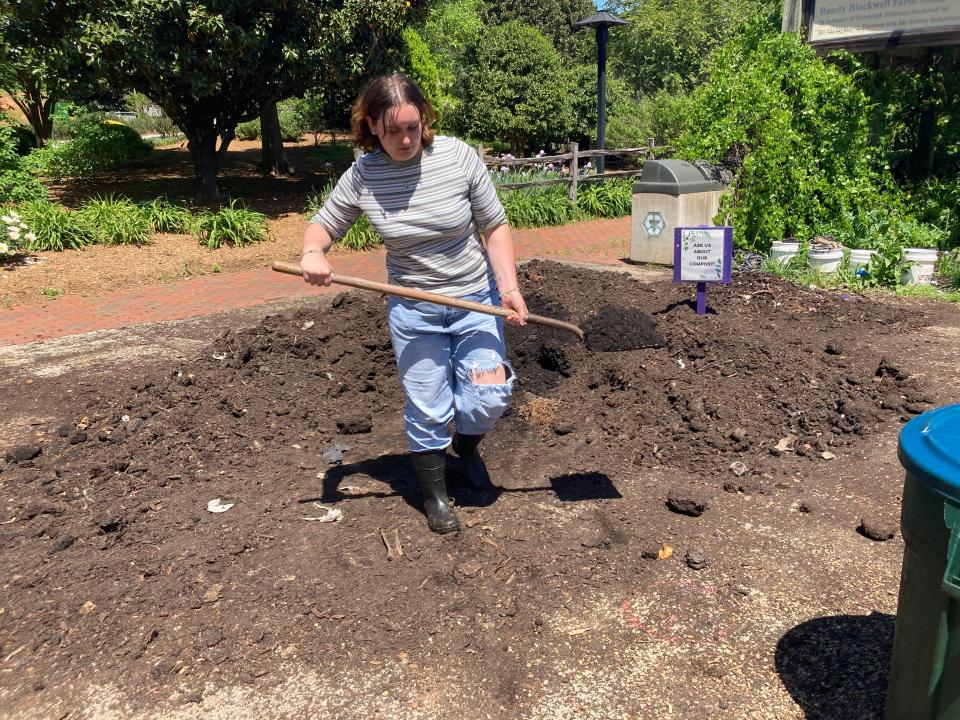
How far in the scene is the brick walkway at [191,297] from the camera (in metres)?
7.44

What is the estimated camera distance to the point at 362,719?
7.64ft

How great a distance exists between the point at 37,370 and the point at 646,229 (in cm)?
629

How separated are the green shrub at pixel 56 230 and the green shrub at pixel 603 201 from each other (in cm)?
791

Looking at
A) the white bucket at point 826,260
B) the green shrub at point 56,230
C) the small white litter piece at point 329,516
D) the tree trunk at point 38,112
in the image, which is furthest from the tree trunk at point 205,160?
the small white litter piece at point 329,516

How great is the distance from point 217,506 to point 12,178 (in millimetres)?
9840

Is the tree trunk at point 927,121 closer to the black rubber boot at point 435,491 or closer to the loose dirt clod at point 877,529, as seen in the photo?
the loose dirt clod at point 877,529

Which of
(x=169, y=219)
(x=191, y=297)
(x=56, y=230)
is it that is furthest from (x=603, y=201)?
(x=56, y=230)

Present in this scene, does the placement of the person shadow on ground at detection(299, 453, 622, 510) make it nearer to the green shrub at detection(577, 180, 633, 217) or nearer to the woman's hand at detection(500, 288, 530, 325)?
the woman's hand at detection(500, 288, 530, 325)

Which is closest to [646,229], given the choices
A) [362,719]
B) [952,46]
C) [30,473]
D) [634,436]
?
[952,46]

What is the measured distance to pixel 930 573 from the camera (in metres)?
1.79

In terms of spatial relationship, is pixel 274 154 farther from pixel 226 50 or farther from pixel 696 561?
pixel 696 561

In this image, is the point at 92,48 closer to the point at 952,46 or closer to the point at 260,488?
the point at 260,488

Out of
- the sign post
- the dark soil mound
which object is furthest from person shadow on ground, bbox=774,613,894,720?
the sign post

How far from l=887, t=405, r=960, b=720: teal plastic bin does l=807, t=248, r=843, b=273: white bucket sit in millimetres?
6208
